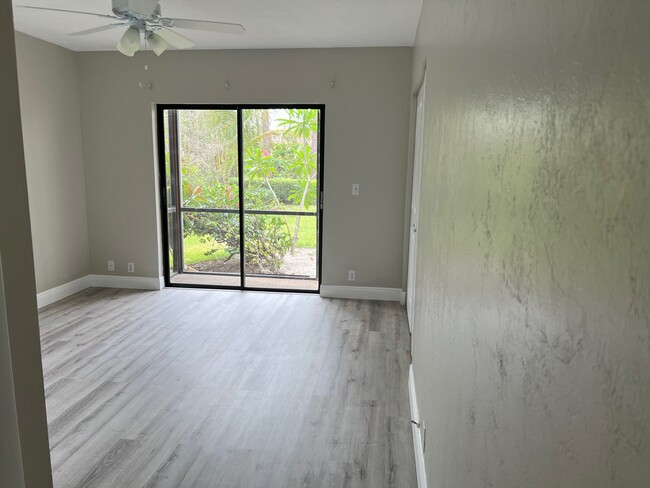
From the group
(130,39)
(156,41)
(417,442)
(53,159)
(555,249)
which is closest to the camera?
(555,249)

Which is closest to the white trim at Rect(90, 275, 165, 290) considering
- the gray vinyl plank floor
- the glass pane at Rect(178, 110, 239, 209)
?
the gray vinyl plank floor

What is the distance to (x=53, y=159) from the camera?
485 centimetres

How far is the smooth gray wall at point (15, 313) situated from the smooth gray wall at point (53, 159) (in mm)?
3896

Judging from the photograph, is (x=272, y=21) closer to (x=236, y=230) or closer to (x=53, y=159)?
(x=236, y=230)

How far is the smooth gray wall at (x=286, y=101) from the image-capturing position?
4.76 meters

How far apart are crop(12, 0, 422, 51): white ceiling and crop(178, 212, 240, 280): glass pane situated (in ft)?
6.06

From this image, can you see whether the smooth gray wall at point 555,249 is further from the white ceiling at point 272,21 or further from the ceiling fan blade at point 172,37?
the ceiling fan blade at point 172,37

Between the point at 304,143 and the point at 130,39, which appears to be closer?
the point at 130,39

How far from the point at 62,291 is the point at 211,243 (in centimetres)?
166

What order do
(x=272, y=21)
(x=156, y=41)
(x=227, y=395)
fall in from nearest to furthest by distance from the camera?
1. (x=227, y=395)
2. (x=156, y=41)
3. (x=272, y=21)

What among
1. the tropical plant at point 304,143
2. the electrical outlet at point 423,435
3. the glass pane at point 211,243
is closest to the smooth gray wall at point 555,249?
the electrical outlet at point 423,435

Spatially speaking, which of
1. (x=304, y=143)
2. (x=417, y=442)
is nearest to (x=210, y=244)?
(x=304, y=143)

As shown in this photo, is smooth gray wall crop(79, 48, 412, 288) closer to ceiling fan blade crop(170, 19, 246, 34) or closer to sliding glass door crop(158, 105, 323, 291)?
sliding glass door crop(158, 105, 323, 291)

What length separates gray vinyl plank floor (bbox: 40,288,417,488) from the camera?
226 cm
